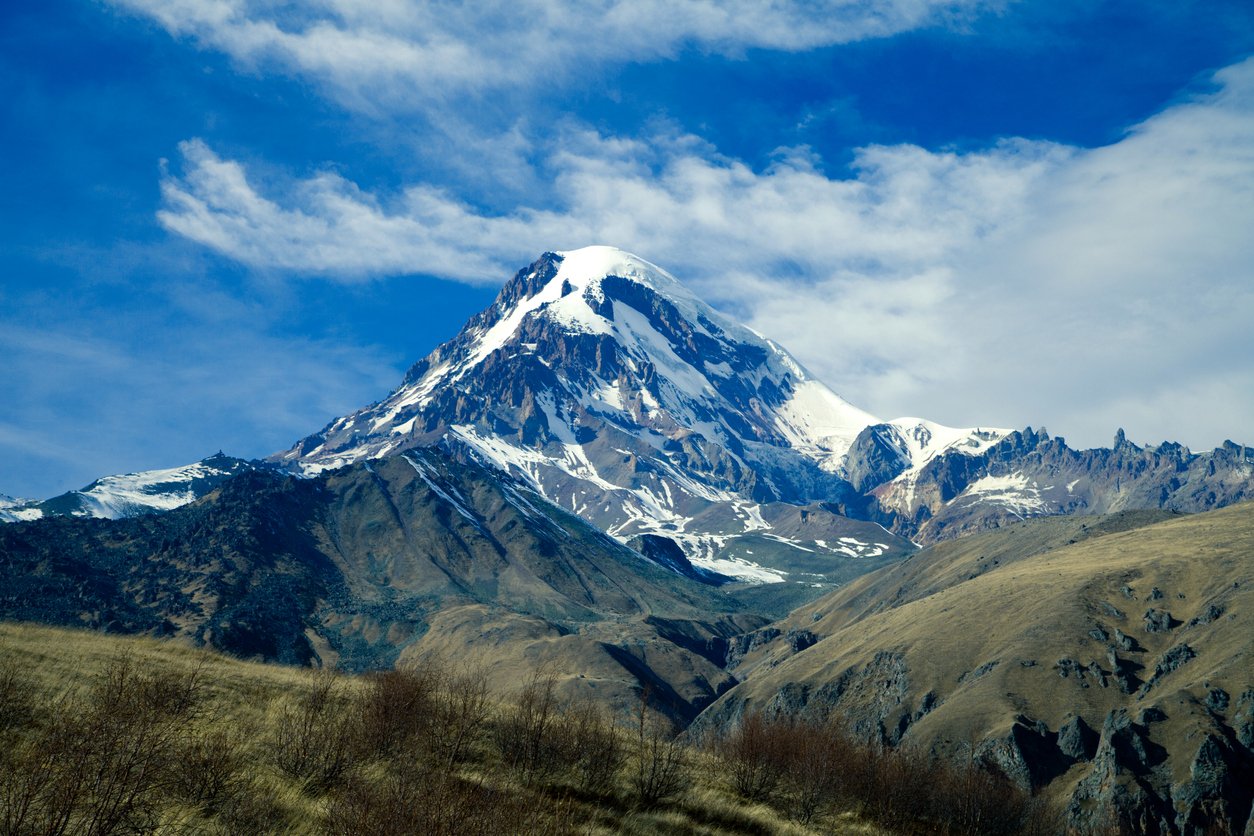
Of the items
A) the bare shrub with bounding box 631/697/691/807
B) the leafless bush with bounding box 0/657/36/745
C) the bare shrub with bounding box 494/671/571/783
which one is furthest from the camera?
the bare shrub with bounding box 494/671/571/783

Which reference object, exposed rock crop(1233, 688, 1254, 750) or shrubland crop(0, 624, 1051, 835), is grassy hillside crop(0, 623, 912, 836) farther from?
exposed rock crop(1233, 688, 1254, 750)

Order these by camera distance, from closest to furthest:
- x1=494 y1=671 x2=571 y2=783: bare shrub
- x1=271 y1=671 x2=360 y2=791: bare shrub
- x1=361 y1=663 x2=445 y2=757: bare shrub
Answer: x1=271 y1=671 x2=360 y2=791: bare shrub
x1=361 y1=663 x2=445 y2=757: bare shrub
x1=494 y1=671 x2=571 y2=783: bare shrub

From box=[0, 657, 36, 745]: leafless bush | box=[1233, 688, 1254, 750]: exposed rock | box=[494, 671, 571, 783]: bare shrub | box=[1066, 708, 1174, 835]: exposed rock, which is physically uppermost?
box=[0, 657, 36, 745]: leafless bush

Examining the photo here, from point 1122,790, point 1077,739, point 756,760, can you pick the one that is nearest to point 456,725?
point 756,760

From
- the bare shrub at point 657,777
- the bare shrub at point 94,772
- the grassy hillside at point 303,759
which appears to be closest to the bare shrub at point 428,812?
the grassy hillside at point 303,759

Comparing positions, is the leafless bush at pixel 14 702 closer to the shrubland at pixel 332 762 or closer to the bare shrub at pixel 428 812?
the shrubland at pixel 332 762

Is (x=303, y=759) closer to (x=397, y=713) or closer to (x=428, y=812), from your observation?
(x=397, y=713)

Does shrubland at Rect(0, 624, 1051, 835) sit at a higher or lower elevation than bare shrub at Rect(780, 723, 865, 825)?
higher

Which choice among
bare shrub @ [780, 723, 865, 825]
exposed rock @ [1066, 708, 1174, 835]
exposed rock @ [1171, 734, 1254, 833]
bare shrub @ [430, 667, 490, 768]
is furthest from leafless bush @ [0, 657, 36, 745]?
exposed rock @ [1171, 734, 1254, 833]

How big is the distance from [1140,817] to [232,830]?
171886mm

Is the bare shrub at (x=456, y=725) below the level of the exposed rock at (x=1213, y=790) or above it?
above

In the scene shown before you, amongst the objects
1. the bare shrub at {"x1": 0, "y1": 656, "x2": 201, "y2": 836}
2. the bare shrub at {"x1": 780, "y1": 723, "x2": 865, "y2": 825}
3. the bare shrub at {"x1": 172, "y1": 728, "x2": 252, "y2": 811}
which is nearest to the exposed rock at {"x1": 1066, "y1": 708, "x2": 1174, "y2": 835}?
the bare shrub at {"x1": 780, "y1": 723, "x2": 865, "y2": 825}

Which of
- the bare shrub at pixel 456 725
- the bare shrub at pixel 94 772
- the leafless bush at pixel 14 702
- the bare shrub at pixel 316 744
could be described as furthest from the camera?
the bare shrub at pixel 456 725

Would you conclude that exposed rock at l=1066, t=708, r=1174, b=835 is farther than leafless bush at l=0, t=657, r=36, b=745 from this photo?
Yes
